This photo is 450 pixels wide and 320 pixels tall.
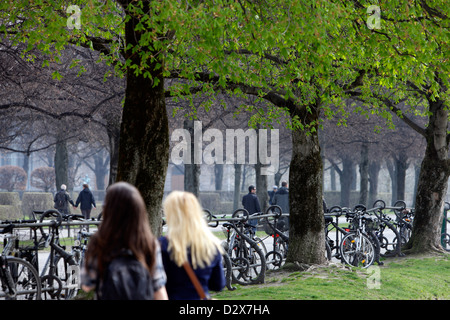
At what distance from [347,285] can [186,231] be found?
692 centimetres

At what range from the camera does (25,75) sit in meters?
15.8

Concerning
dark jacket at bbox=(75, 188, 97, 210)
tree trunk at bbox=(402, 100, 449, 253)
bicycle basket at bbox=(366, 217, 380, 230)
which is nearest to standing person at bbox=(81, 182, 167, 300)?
bicycle basket at bbox=(366, 217, 380, 230)

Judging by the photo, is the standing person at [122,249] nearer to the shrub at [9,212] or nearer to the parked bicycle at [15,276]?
the parked bicycle at [15,276]

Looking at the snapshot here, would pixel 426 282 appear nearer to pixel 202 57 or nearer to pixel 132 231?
pixel 202 57

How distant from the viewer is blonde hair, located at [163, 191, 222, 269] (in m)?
4.07

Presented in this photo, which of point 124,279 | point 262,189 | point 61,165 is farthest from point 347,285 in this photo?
point 61,165

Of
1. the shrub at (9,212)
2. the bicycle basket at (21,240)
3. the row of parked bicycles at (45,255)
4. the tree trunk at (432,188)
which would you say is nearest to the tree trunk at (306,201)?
the row of parked bicycles at (45,255)

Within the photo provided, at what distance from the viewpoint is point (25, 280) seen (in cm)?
811

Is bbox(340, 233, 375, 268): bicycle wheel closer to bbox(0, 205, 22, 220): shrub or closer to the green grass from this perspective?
the green grass

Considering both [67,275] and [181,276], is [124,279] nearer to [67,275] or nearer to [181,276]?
[181,276]

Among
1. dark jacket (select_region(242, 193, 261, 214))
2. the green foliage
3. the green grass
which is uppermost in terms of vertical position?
the green foliage

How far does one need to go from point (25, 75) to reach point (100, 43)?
6.23 meters

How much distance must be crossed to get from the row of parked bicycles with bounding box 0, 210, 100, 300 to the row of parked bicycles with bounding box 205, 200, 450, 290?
2.41m
